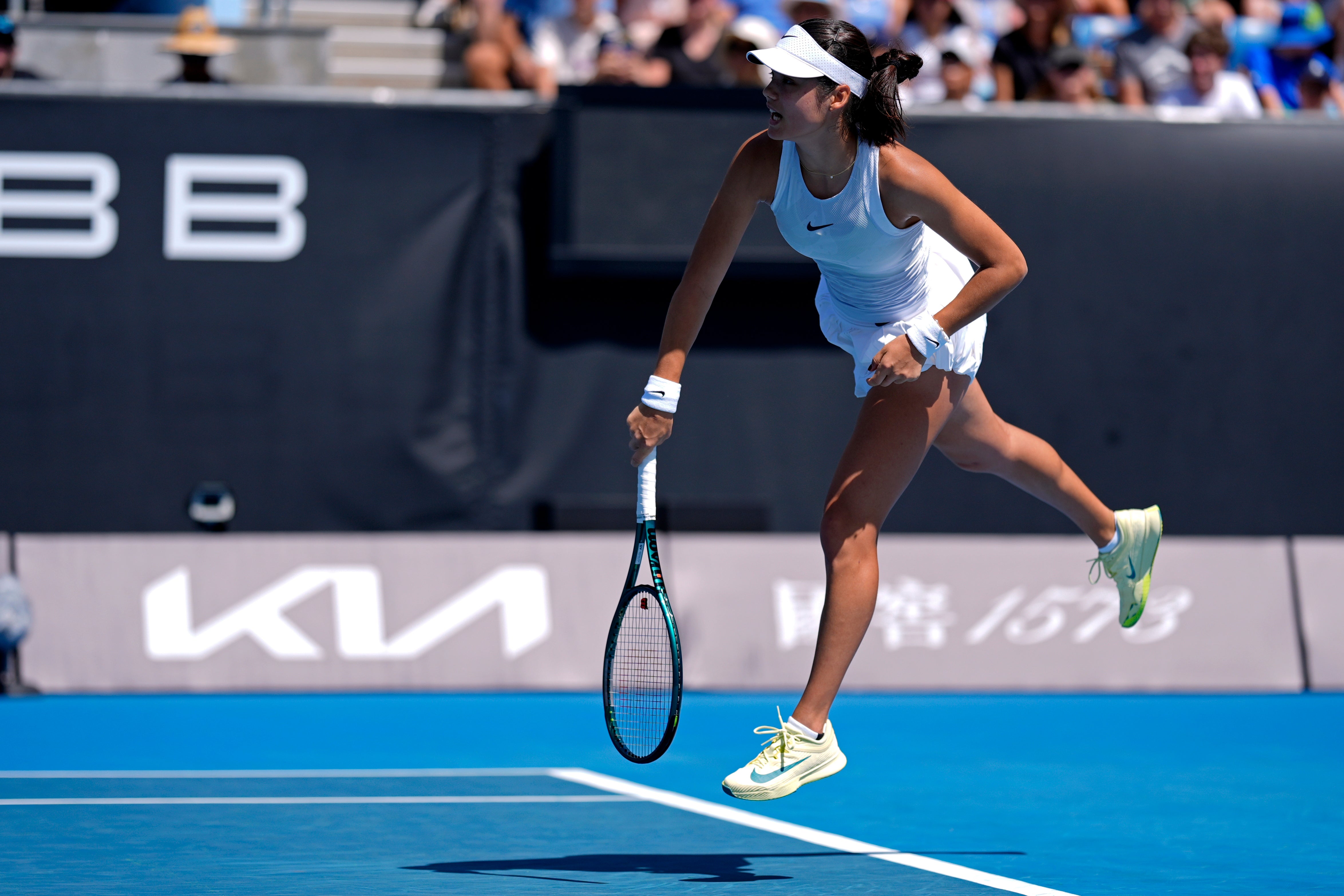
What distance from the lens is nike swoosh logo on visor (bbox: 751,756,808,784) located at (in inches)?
160

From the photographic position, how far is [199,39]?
31.6 ft

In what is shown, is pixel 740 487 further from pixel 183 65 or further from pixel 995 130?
pixel 183 65

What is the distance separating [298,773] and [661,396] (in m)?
2.34

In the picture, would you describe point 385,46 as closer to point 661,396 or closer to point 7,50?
point 7,50

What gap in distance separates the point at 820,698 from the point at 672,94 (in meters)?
5.27

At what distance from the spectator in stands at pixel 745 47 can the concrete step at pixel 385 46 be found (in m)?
2.02

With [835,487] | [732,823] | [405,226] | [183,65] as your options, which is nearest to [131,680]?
[405,226]

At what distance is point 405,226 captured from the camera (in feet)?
30.5

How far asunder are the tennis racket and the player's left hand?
0.57m

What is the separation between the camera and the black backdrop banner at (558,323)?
29.7 feet

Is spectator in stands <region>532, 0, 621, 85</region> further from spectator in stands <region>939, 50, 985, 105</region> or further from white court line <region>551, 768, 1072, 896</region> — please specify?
white court line <region>551, 768, 1072, 896</region>

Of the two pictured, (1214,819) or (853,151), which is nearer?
(853,151)

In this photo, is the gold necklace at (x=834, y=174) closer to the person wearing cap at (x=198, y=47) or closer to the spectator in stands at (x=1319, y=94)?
the person wearing cap at (x=198, y=47)

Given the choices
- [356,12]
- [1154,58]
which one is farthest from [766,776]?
[356,12]
